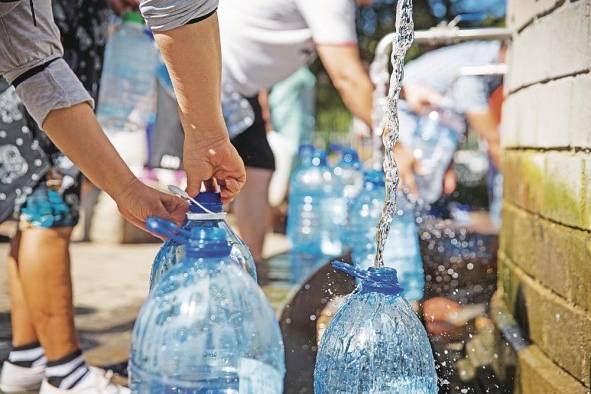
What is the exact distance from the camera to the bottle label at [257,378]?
5.02ft

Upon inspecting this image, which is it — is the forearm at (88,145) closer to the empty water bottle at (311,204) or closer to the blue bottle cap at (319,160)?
the empty water bottle at (311,204)

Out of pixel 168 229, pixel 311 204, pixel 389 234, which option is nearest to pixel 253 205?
pixel 311 204

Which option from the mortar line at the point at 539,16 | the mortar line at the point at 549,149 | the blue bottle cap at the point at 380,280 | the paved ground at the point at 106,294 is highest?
the mortar line at the point at 539,16

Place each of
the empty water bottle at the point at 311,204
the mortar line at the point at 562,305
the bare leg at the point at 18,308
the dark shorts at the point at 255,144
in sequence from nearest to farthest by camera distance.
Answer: the mortar line at the point at 562,305 < the bare leg at the point at 18,308 < the dark shorts at the point at 255,144 < the empty water bottle at the point at 311,204

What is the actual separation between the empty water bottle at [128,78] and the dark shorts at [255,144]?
22.8 inches

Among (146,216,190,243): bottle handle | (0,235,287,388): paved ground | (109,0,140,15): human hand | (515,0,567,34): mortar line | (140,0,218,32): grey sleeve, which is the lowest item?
(0,235,287,388): paved ground

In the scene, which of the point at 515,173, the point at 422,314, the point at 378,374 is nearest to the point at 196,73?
the point at 378,374

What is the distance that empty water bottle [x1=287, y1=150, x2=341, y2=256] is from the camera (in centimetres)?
566

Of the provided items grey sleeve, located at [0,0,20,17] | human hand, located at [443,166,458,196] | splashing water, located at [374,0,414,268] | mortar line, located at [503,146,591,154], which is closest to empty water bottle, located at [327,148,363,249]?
human hand, located at [443,166,458,196]

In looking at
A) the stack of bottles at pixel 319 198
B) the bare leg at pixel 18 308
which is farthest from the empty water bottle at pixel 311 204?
the bare leg at pixel 18 308

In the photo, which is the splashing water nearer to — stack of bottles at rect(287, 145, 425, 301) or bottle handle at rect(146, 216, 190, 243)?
bottle handle at rect(146, 216, 190, 243)

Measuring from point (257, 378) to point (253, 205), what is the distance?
11.1ft

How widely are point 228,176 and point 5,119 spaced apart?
Answer: 1338mm

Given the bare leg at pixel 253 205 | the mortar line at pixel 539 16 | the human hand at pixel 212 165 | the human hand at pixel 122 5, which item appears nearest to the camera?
the human hand at pixel 212 165
